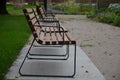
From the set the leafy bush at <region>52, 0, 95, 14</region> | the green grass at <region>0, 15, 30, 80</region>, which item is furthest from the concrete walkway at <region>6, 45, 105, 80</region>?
the leafy bush at <region>52, 0, 95, 14</region>

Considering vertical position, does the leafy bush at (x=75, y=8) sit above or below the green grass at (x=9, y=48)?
below

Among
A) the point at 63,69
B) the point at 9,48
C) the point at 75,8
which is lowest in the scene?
the point at 75,8

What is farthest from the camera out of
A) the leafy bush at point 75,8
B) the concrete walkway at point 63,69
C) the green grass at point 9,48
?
the leafy bush at point 75,8

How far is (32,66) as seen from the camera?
8086mm

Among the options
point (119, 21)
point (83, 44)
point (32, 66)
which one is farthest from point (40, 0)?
point (32, 66)

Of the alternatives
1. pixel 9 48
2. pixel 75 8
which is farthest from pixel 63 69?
pixel 75 8

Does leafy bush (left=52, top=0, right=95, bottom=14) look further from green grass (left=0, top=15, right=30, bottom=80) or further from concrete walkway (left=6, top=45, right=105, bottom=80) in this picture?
concrete walkway (left=6, top=45, right=105, bottom=80)

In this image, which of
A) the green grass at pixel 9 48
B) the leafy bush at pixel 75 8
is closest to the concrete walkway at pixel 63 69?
the green grass at pixel 9 48

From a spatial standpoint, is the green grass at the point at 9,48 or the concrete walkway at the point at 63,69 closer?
the concrete walkway at the point at 63,69

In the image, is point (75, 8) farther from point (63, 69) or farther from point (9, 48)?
point (63, 69)

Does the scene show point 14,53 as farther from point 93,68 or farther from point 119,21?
point 119,21

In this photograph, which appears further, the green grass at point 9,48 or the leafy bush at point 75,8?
the leafy bush at point 75,8

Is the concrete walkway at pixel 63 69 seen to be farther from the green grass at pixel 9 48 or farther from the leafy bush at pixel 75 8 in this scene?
the leafy bush at pixel 75 8

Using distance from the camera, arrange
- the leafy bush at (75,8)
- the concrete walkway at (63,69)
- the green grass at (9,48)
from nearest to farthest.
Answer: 1. the concrete walkway at (63,69)
2. the green grass at (9,48)
3. the leafy bush at (75,8)
